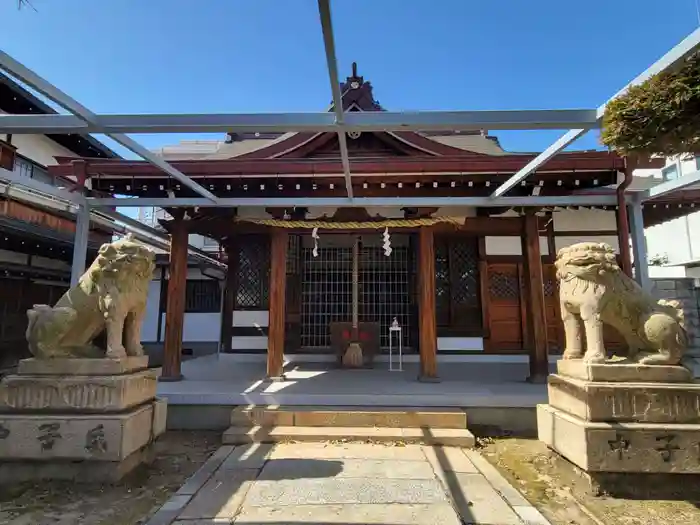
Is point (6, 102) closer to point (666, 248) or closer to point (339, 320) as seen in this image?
point (339, 320)

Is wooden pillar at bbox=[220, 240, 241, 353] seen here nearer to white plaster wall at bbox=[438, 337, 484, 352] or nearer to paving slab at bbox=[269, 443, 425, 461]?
white plaster wall at bbox=[438, 337, 484, 352]

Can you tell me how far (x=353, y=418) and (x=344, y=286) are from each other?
3.92 meters

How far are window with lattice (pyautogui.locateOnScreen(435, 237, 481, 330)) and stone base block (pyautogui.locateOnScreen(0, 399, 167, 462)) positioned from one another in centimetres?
558

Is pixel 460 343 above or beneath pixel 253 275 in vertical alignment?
beneath

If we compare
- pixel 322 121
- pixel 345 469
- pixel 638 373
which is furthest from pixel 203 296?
pixel 638 373

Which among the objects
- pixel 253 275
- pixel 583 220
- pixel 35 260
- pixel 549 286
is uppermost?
pixel 583 220

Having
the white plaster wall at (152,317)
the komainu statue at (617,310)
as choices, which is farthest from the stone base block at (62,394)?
the white plaster wall at (152,317)

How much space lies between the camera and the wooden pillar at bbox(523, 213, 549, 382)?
18.5 feet

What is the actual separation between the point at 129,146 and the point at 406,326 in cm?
599

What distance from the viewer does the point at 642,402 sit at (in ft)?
10.3

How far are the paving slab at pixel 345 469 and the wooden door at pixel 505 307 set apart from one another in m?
4.30

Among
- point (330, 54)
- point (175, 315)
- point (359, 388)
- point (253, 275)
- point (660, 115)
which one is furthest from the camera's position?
point (253, 275)

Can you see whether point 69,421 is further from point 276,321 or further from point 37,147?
point 37,147

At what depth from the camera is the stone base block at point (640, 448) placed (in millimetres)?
3025
